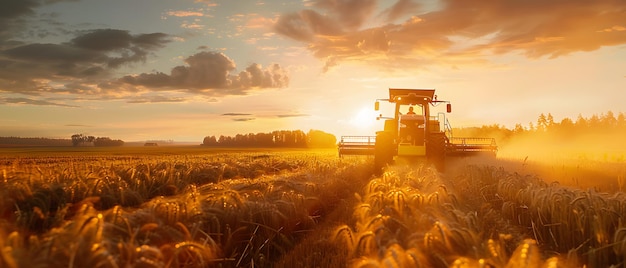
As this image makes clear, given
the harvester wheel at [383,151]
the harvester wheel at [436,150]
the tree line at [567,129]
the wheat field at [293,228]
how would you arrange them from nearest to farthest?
the wheat field at [293,228] → the harvester wheel at [436,150] → the harvester wheel at [383,151] → the tree line at [567,129]

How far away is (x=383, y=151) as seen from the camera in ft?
60.5

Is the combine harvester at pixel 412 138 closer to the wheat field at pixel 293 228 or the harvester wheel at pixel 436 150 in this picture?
the harvester wheel at pixel 436 150

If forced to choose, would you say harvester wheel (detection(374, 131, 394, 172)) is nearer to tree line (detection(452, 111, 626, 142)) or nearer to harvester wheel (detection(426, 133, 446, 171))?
harvester wheel (detection(426, 133, 446, 171))

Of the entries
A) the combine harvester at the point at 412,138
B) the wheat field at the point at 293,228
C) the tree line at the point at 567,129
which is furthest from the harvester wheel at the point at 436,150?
the tree line at the point at 567,129

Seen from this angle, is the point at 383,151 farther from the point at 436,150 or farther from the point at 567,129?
the point at 567,129

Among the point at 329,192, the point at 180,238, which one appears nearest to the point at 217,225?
the point at 180,238

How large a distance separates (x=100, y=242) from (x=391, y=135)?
52.9 feet

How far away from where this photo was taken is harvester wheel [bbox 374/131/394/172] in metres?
18.4

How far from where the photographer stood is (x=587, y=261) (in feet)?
15.7

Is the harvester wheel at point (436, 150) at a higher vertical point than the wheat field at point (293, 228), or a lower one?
higher

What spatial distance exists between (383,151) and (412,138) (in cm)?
204

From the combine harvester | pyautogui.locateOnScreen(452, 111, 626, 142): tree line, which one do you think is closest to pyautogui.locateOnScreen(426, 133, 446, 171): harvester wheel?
the combine harvester

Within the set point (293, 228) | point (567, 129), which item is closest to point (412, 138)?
point (293, 228)

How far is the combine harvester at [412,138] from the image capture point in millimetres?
18219
